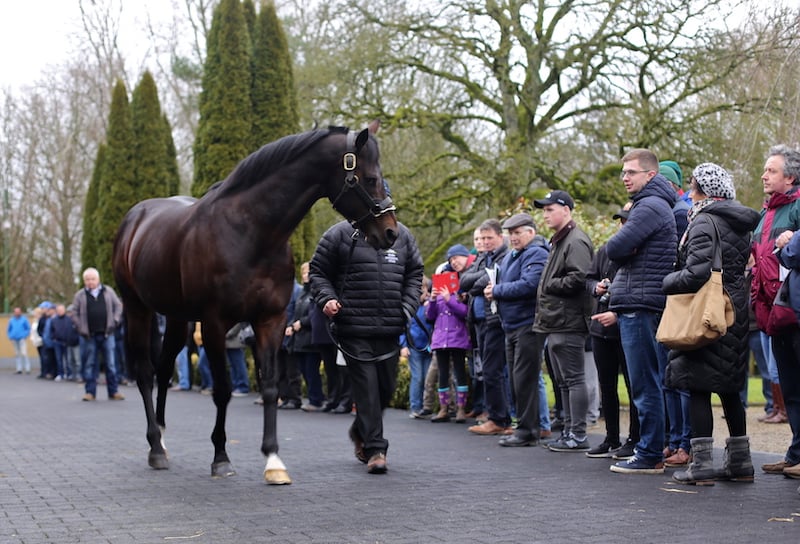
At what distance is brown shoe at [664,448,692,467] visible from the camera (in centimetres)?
810

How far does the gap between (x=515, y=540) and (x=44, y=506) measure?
310 cm

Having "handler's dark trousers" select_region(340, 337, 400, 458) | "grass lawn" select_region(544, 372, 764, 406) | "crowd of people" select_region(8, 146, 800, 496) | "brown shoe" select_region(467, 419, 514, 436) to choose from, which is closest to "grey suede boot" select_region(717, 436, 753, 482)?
"crowd of people" select_region(8, 146, 800, 496)

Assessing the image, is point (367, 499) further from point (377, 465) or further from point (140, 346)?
point (140, 346)

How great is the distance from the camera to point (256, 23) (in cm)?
2238

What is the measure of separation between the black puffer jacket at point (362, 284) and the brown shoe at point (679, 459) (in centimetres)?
240

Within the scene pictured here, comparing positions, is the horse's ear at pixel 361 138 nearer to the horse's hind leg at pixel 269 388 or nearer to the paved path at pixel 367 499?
the horse's hind leg at pixel 269 388

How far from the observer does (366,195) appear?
24.0 feet

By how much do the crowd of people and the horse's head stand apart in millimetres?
867

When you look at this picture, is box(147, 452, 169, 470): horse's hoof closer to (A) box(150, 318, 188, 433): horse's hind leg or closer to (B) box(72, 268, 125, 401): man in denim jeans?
(A) box(150, 318, 188, 433): horse's hind leg

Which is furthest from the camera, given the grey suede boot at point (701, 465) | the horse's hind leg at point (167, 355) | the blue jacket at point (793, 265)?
the horse's hind leg at point (167, 355)

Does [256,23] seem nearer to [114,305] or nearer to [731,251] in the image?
[114,305]

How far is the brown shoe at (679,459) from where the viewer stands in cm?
810

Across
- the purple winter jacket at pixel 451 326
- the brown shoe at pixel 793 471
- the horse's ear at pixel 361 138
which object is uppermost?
the horse's ear at pixel 361 138

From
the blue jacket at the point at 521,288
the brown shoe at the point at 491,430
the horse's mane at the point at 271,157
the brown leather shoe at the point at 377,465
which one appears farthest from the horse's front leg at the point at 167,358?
the brown shoe at the point at 491,430
